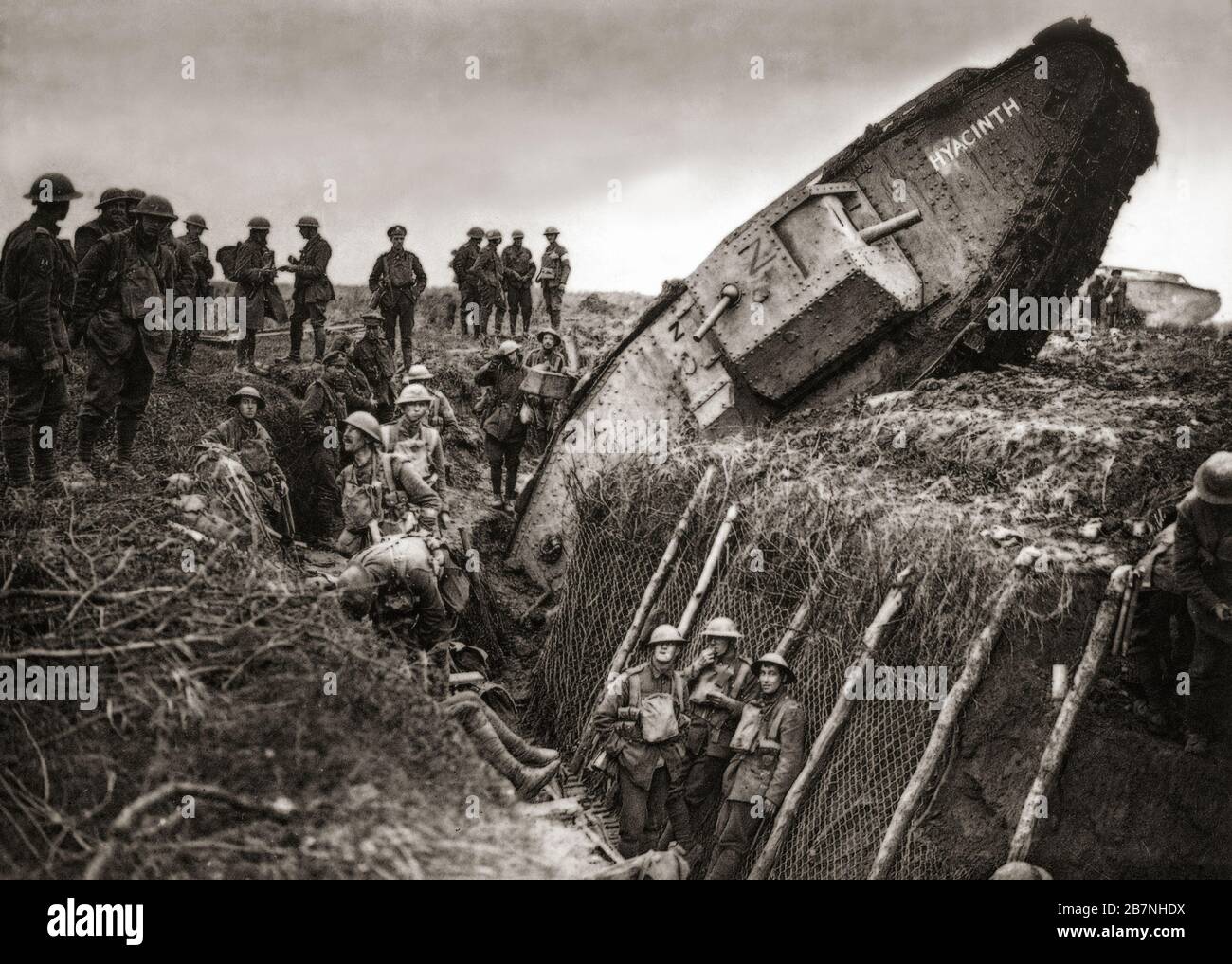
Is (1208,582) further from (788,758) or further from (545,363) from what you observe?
(545,363)

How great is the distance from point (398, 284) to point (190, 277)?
8.56ft

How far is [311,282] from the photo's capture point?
42.7 feet

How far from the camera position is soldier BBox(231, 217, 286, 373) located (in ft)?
41.7

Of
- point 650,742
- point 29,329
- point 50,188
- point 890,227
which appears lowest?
point 650,742

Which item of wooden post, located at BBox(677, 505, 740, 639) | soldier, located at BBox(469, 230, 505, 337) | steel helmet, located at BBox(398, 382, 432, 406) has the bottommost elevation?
wooden post, located at BBox(677, 505, 740, 639)

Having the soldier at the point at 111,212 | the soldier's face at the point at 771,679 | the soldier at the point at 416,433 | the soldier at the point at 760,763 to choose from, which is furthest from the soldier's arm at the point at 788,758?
the soldier at the point at 111,212

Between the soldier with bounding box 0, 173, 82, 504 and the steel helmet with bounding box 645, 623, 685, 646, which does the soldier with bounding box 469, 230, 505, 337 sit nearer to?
the soldier with bounding box 0, 173, 82, 504

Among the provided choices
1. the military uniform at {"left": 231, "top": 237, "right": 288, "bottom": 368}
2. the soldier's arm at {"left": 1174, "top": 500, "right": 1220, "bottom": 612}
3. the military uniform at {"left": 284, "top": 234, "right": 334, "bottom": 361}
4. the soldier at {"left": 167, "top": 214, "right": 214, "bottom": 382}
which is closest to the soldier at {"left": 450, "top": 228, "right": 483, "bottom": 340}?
the military uniform at {"left": 284, "top": 234, "right": 334, "bottom": 361}

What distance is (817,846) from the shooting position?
7.10 meters

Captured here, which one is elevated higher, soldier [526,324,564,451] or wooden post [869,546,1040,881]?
soldier [526,324,564,451]

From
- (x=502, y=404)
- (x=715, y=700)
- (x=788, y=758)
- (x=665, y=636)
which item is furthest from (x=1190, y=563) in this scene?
(x=502, y=404)

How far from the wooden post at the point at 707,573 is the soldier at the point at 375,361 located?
15.5ft

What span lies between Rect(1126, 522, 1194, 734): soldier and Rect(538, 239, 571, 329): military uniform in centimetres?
1169
